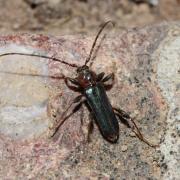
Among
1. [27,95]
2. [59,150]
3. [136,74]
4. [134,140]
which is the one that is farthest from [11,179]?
[136,74]

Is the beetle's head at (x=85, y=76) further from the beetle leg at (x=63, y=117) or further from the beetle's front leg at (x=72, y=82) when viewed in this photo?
the beetle leg at (x=63, y=117)

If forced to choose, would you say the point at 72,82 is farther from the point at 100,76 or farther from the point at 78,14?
the point at 78,14

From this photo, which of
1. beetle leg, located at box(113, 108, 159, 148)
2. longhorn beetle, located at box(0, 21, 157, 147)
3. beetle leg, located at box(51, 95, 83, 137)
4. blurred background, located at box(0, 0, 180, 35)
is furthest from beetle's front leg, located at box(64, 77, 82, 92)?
blurred background, located at box(0, 0, 180, 35)

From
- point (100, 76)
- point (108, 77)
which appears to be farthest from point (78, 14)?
point (108, 77)

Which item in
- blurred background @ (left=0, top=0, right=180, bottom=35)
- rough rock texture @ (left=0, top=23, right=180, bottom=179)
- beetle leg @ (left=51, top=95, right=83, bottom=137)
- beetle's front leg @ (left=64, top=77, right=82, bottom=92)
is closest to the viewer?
rough rock texture @ (left=0, top=23, right=180, bottom=179)

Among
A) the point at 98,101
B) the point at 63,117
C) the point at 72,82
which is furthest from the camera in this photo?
the point at 72,82

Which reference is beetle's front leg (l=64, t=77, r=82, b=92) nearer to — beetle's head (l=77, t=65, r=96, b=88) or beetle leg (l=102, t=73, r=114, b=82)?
beetle's head (l=77, t=65, r=96, b=88)

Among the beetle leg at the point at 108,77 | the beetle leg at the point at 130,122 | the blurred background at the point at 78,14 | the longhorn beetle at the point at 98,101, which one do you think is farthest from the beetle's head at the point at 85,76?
the blurred background at the point at 78,14
